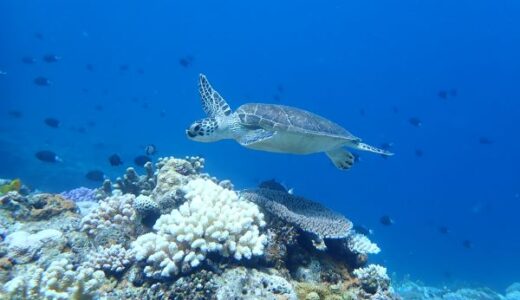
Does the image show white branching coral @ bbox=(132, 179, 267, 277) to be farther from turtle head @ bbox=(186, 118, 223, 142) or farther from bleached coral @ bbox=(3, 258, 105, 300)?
turtle head @ bbox=(186, 118, 223, 142)

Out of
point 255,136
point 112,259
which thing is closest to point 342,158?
point 255,136

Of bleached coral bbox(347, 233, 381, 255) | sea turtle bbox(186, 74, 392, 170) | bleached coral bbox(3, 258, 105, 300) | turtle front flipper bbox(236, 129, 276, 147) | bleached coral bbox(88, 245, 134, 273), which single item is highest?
sea turtle bbox(186, 74, 392, 170)

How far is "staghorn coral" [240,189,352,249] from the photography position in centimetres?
414

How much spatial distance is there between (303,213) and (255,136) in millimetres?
1488

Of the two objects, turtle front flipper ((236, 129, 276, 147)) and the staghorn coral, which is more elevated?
turtle front flipper ((236, 129, 276, 147))

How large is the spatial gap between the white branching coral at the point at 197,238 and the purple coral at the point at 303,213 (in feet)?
1.29

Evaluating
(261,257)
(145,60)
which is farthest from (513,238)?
(145,60)

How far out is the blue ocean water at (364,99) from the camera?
5917cm

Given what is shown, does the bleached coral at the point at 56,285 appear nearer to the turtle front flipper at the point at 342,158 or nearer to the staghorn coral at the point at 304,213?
the staghorn coral at the point at 304,213

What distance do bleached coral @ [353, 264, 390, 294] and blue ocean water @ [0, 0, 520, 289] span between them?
32764mm

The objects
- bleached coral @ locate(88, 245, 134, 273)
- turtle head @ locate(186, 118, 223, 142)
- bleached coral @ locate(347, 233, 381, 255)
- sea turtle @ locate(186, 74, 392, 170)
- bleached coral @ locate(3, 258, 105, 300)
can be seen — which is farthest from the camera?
turtle head @ locate(186, 118, 223, 142)

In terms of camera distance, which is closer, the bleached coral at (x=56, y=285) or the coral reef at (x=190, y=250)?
the bleached coral at (x=56, y=285)

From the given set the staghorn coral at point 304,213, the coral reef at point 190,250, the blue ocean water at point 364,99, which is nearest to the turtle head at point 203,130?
the coral reef at point 190,250

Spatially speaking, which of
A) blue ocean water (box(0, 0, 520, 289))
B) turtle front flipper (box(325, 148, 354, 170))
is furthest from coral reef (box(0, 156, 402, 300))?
blue ocean water (box(0, 0, 520, 289))
